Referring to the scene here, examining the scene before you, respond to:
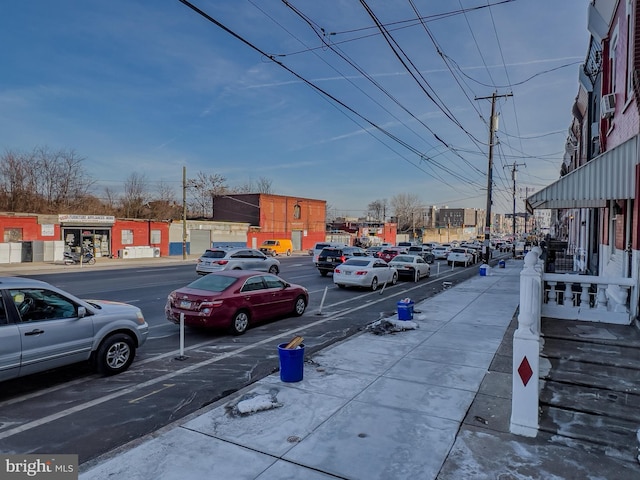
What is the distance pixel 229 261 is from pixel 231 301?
39.3 ft

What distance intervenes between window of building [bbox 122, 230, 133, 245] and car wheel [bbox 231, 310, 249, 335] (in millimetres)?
32463

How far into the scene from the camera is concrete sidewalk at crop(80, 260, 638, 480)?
393 cm

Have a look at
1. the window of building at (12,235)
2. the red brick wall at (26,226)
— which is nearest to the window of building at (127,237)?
the red brick wall at (26,226)

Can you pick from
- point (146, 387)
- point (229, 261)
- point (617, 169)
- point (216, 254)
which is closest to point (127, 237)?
point (216, 254)

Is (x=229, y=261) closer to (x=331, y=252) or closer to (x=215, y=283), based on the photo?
(x=331, y=252)

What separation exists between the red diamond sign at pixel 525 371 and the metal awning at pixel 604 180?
4196 mm

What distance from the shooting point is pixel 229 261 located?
70.0 feet

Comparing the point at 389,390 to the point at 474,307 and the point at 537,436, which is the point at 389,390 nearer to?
the point at 537,436

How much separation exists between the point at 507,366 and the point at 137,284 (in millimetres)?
16636

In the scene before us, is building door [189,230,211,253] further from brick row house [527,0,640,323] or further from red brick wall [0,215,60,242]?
brick row house [527,0,640,323]

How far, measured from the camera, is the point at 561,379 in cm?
556

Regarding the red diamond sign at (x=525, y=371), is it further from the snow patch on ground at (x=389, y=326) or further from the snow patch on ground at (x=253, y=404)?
the snow patch on ground at (x=389, y=326)

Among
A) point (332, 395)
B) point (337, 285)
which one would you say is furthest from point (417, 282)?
point (332, 395)

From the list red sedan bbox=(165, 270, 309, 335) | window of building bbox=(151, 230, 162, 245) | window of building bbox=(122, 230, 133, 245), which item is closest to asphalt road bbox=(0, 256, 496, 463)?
red sedan bbox=(165, 270, 309, 335)
